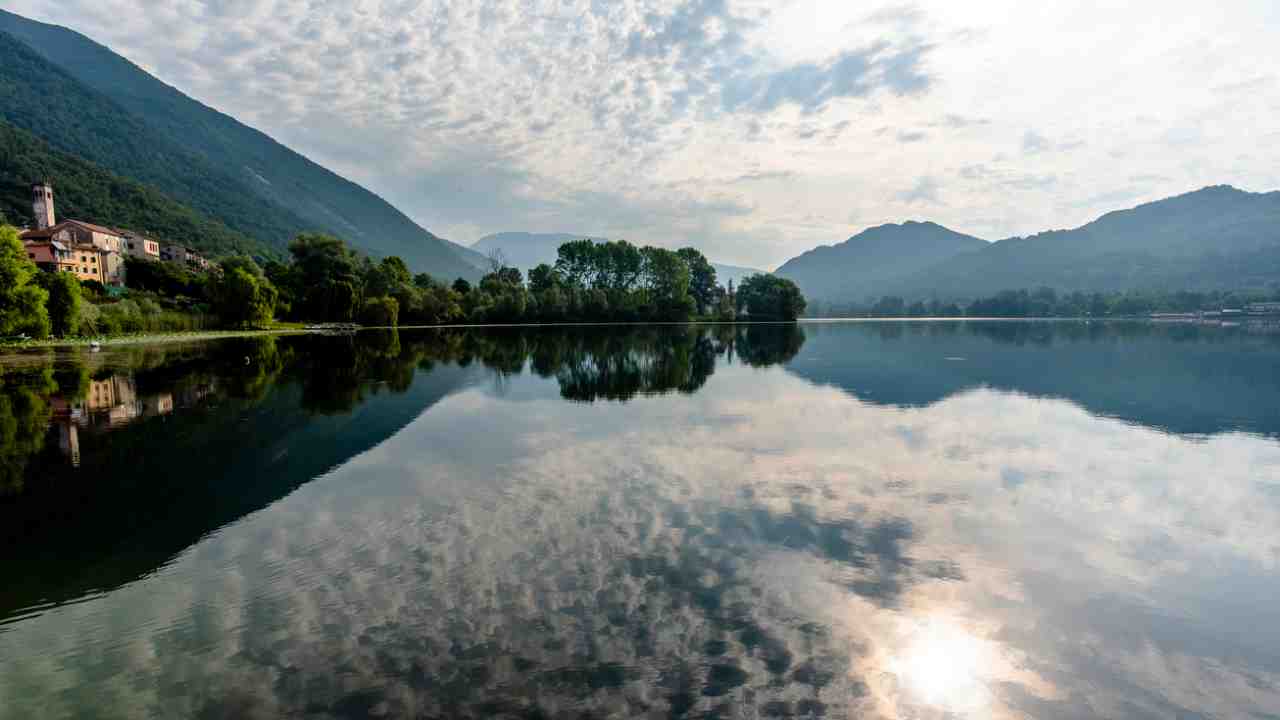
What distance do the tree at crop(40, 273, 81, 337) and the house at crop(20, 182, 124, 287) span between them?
165 ft

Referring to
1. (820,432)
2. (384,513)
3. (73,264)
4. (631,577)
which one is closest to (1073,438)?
(820,432)

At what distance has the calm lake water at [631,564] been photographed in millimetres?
6242

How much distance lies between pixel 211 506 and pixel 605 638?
961cm

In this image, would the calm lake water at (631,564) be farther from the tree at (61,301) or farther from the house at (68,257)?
the house at (68,257)

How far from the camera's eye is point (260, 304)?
75.7 meters

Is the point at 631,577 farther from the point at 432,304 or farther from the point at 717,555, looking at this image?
the point at 432,304

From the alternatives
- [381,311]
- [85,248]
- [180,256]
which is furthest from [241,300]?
[180,256]

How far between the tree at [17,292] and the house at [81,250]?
55927 millimetres

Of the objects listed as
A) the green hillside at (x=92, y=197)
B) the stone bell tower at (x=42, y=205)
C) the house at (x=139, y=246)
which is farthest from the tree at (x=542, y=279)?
the green hillside at (x=92, y=197)

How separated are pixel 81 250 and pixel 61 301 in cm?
6791

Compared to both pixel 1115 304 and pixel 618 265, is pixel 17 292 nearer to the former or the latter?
pixel 618 265

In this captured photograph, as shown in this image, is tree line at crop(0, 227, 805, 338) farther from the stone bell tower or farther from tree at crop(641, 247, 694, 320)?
the stone bell tower

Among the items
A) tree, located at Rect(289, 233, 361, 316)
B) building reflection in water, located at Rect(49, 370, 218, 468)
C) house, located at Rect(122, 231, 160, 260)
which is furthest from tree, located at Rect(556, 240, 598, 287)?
building reflection in water, located at Rect(49, 370, 218, 468)

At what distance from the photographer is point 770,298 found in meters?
134
